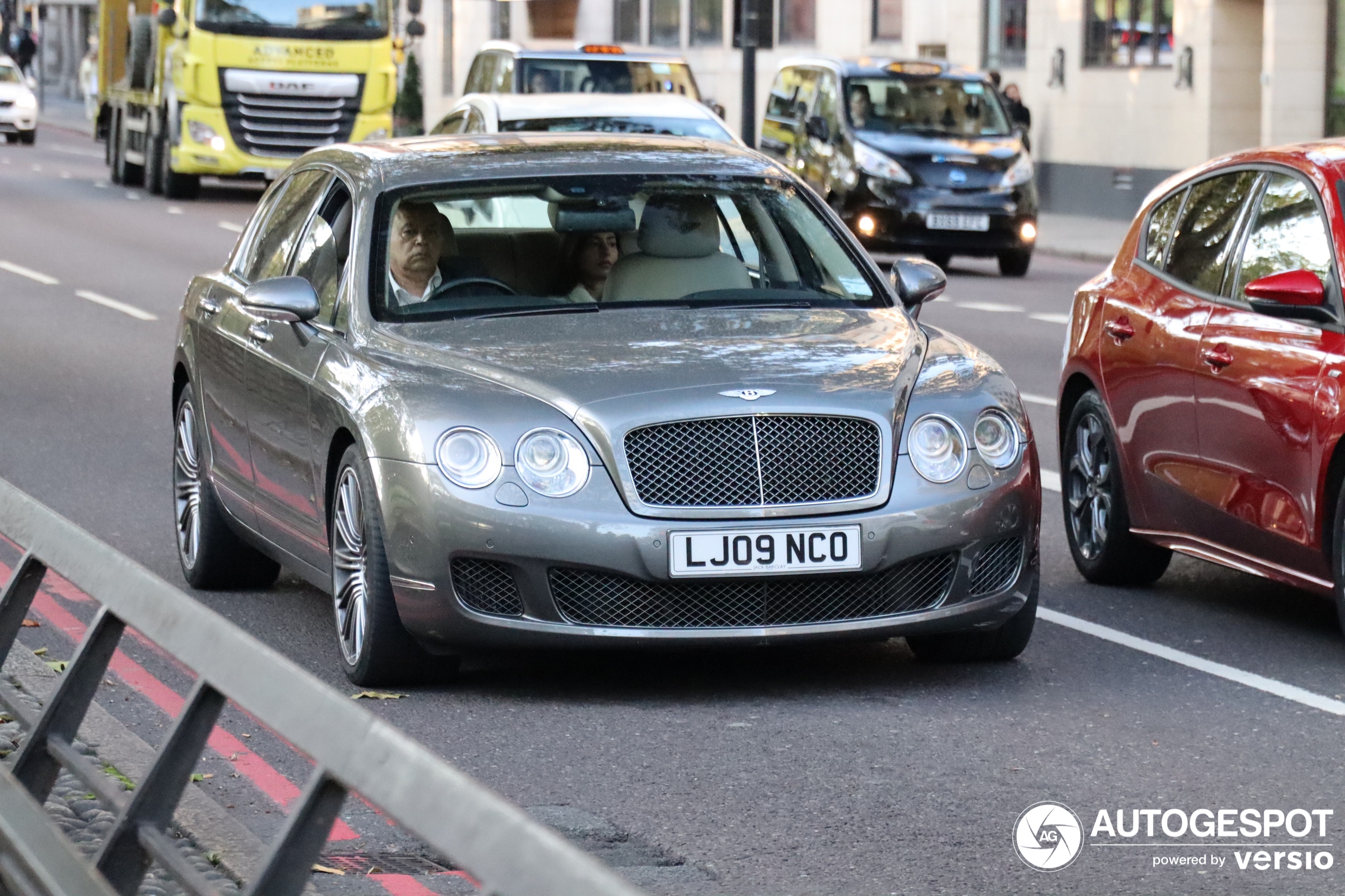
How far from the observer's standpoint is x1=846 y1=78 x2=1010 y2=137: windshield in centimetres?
2520

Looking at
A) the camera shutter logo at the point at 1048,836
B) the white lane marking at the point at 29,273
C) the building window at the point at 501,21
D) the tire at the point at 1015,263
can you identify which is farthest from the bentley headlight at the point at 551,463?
the building window at the point at 501,21

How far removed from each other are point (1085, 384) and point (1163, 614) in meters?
1.09

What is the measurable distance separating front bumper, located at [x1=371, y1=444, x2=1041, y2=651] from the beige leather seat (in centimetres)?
129

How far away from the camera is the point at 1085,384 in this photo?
29.3 ft

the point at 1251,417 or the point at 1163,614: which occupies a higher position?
the point at 1251,417

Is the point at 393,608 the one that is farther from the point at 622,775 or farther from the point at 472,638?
the point at 622,775

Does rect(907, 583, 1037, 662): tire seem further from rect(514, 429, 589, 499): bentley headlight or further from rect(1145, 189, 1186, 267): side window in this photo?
rect(1145, 189, 1186, 267): side window

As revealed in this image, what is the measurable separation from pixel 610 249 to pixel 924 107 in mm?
17965

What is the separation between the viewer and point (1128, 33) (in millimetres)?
→ 34375

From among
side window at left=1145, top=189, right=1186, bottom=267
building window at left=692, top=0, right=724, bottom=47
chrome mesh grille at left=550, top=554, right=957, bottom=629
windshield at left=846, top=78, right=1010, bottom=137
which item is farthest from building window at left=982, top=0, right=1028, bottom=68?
chrome mesh grille at left=550, top=554, right=957, bottom=629

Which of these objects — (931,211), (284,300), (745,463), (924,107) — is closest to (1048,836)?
(745,463)

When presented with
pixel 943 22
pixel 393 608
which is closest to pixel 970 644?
pixel 393 608

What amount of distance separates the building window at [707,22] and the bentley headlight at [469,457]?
42987 mm

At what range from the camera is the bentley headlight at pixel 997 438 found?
273 inches
